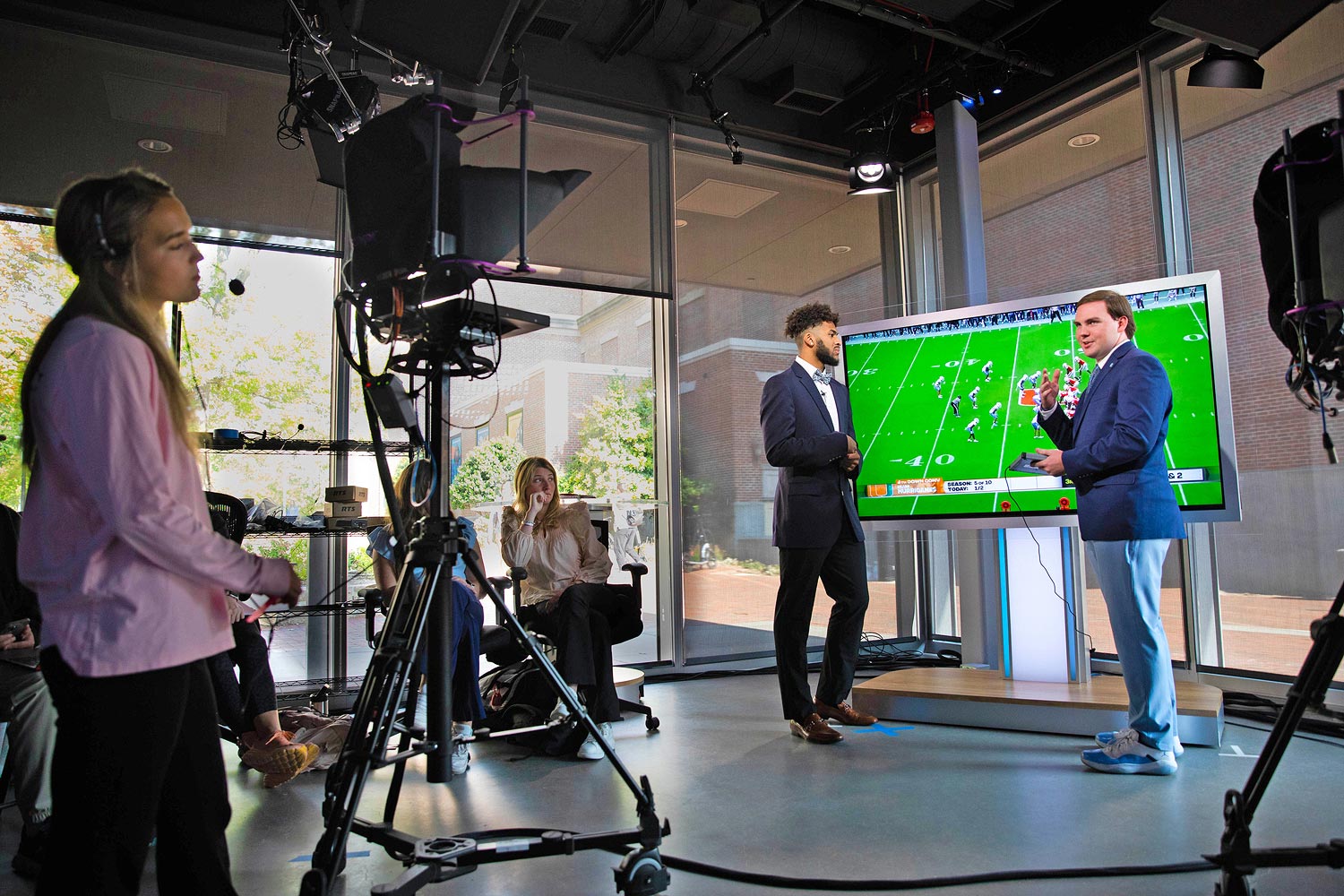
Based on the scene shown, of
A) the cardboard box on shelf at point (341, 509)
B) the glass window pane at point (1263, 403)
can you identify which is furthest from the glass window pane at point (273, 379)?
the glass window pane at point (1263, 403)

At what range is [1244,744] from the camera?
333 centimetres

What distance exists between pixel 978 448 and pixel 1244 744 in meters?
1.52

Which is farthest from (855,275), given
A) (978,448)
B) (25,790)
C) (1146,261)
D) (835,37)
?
(25,790)

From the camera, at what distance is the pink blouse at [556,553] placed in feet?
12.9

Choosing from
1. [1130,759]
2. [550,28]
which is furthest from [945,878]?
[550,28]

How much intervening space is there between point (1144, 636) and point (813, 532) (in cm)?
124

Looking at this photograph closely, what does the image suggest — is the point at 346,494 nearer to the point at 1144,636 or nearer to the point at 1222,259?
the point at 1144,636

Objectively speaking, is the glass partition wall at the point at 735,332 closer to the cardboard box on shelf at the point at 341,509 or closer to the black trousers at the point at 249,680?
the cardboard box on shelf at the point at 341,509

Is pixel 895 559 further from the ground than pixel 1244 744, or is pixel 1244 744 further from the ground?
pixel 895 559

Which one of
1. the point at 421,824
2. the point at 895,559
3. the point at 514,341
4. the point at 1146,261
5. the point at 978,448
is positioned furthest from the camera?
the point at 895,559

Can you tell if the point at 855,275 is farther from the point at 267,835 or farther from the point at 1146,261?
the point at 267,835

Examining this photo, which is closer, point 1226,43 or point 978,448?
point 1226,43

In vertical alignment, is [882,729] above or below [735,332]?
below

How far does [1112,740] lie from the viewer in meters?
3.09
